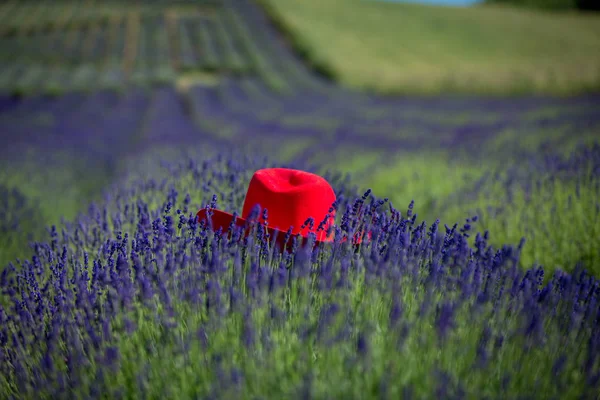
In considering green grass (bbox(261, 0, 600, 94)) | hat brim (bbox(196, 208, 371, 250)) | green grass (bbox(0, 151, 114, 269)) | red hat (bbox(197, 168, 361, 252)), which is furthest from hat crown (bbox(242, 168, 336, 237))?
green grass (bbox(261, 0, 600, 94))

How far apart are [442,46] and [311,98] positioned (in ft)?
49.3

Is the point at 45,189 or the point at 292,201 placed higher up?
the point at 292,201

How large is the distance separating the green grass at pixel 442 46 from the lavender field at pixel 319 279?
16.9 m

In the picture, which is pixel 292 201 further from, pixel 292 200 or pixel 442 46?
pixel 442 46

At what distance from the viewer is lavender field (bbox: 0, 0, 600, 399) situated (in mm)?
1342

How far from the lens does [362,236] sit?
1.94m

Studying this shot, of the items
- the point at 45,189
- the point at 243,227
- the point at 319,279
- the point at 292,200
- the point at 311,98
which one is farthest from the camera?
the point at 311,98

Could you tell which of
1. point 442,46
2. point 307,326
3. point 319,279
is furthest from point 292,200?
point 442,46

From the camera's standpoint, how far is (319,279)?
5.51ft

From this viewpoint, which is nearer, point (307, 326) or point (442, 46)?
point (307, 326)

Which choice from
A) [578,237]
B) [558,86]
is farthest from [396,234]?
[558,86]

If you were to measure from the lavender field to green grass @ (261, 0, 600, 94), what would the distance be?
1694cm

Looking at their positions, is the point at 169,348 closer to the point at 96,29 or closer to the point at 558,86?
the point at 558,86

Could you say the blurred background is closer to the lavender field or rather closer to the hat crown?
the lavender field
